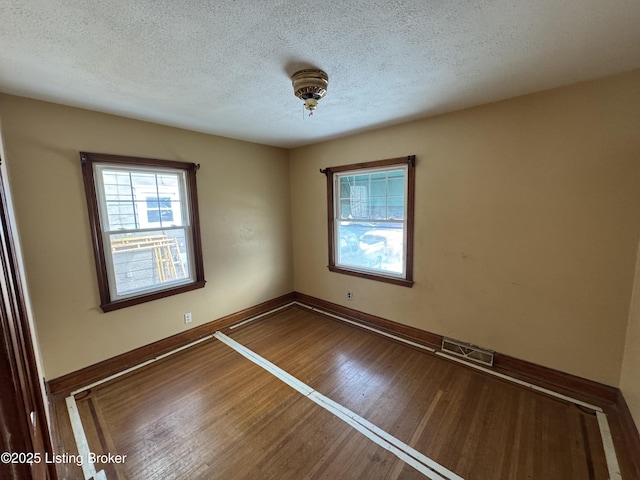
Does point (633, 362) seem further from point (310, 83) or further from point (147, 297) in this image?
point (147, 297)

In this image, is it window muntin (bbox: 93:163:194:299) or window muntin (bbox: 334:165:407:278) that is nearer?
window muntin (bbox: 93:163:194:299)

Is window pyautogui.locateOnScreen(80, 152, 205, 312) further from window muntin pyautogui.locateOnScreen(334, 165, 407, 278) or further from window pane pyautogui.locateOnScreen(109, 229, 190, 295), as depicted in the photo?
window muntin pyautogui.locateOnScreen(334, 165, 407, 278)

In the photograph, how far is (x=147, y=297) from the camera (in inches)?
107

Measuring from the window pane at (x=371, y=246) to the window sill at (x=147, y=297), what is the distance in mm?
1892

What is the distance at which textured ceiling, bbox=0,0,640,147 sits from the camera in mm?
1206

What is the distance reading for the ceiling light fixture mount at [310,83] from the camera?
5.65 ft

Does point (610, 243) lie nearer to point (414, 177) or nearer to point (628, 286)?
point (628, 286)

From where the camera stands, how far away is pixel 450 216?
8.75 feet

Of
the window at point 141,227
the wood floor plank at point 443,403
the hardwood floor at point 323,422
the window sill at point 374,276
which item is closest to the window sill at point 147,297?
the window at point 141,227

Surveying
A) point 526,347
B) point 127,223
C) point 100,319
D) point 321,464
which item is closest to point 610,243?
point 526,347

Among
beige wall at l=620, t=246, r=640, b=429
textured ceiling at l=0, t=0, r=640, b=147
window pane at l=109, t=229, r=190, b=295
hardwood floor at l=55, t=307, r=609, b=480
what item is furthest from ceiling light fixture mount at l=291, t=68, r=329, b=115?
beige wall at l=620, t=246, r=640, b=429

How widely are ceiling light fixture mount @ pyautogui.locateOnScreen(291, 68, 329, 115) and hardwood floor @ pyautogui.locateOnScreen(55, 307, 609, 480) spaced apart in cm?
234

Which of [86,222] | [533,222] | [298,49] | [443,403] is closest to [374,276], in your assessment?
[443,403]

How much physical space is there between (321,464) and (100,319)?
7.64ft
